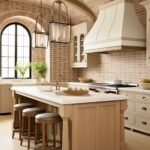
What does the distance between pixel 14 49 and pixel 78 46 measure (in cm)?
206

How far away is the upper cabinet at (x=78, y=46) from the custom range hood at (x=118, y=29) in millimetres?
1091

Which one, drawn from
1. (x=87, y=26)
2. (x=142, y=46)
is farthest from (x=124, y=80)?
(x=87, y=26)

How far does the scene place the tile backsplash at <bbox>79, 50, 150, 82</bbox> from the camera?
629 centimetres

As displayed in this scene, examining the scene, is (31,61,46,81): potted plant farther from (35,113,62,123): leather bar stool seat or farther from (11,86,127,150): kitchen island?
(35,113,62,123): leather bar stool seat

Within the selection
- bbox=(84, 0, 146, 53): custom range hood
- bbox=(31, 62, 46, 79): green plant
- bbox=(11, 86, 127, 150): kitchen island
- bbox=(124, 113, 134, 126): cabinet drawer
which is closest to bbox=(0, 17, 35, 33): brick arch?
bbox=(31, 62, 46, 79): green plant

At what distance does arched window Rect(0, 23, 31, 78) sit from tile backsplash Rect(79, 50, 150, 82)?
2.10 m

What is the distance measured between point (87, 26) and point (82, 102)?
4698 millimetres

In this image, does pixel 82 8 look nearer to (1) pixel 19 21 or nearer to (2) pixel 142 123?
(1) pixel 19 21

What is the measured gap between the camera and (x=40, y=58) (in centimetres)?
872

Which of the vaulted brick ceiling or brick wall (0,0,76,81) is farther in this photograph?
brick wall (0,0,76,81)

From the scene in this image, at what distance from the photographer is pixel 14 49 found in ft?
27.7

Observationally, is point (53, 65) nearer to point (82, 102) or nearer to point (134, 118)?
point (134, 118)

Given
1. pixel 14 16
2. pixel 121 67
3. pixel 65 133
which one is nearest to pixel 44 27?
pixel 14 16

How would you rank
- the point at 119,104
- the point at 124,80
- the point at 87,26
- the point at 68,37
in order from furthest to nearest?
the point at 87,26 < the point at 124,80 < the point at 68,37 < the point at 119,104
